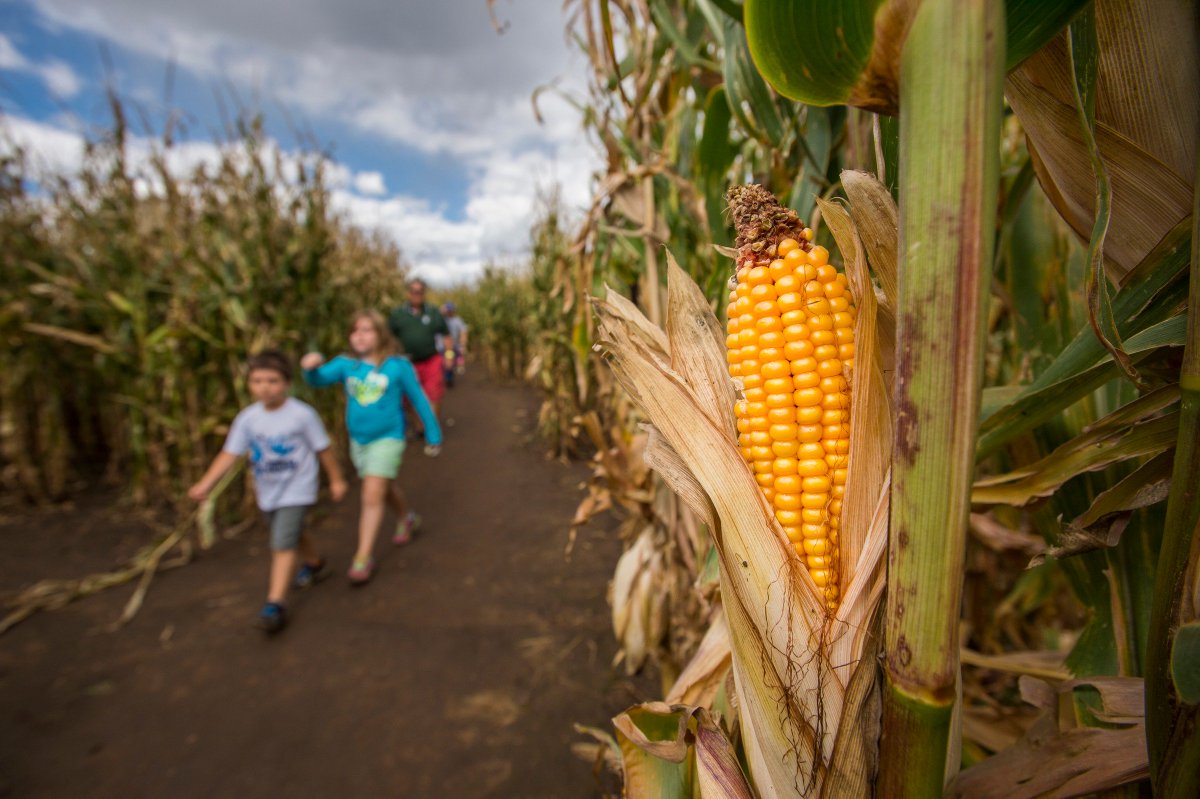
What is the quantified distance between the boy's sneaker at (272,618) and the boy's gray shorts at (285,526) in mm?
344

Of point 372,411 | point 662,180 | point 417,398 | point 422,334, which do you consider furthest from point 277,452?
point 422,334

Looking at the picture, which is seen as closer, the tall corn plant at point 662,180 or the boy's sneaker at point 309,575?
the tall corn plant at point 662,180

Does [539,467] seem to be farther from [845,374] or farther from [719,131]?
[845,374]

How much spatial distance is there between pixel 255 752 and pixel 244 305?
397 centimetres

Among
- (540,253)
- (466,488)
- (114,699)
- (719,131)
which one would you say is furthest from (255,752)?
(540,253)

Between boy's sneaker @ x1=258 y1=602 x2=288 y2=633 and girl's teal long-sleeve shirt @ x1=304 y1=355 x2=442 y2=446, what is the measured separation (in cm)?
118

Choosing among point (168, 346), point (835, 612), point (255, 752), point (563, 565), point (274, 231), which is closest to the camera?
point (835, 612)

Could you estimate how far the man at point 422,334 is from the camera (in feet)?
21.5

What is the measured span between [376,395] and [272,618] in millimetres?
1515

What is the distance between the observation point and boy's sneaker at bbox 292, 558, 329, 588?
12.6ft

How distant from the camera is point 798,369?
67cm

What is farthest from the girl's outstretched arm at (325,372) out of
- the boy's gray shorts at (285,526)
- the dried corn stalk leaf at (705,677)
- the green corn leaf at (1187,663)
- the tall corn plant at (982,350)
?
the green corn leaf at (1187,663)

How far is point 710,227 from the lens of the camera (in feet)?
5.80

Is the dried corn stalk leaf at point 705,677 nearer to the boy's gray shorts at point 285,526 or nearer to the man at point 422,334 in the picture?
the boy's gray shorts at point 285,526
